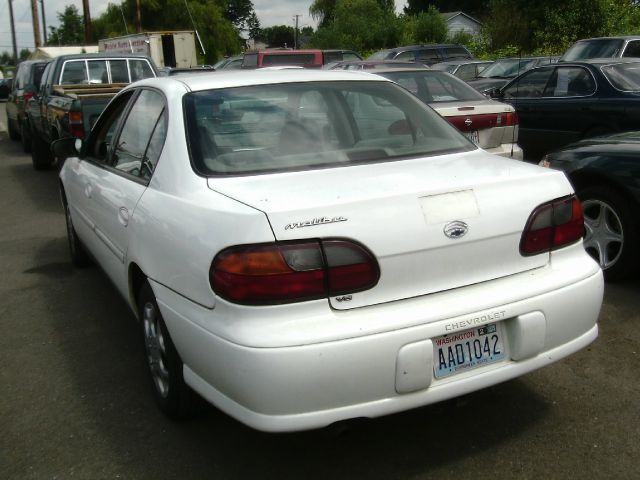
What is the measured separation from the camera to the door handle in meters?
3.48

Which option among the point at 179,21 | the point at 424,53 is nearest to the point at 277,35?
the point at 179,21

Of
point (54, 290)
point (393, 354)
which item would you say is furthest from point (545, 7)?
point (393, 354)

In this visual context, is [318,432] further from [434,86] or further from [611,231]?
[434,86]

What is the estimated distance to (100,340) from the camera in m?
4.36

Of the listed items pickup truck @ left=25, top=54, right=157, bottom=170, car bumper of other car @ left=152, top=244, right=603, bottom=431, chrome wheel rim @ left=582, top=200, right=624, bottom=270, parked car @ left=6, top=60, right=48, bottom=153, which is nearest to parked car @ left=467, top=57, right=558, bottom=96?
pickup truck @ left=25, top=54, right=157, bottom=170

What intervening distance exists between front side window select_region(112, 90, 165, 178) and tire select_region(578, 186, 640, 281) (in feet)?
9.88

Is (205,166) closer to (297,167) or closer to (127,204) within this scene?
(297,167)

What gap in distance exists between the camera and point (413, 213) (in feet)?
8.70

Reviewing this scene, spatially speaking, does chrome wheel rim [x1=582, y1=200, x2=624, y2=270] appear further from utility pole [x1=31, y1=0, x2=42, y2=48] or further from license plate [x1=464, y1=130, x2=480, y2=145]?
utility pole [x1=31, y1=0, x2=42, y2=48]

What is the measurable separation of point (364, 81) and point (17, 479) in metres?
2.55

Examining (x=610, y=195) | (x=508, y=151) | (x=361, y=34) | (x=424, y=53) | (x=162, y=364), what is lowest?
(x=162, y=364)

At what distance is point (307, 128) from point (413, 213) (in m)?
0.93

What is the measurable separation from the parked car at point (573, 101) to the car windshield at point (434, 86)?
4.59 feet

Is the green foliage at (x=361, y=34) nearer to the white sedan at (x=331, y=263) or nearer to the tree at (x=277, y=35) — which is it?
the white sedan at (x=331, y=263)
